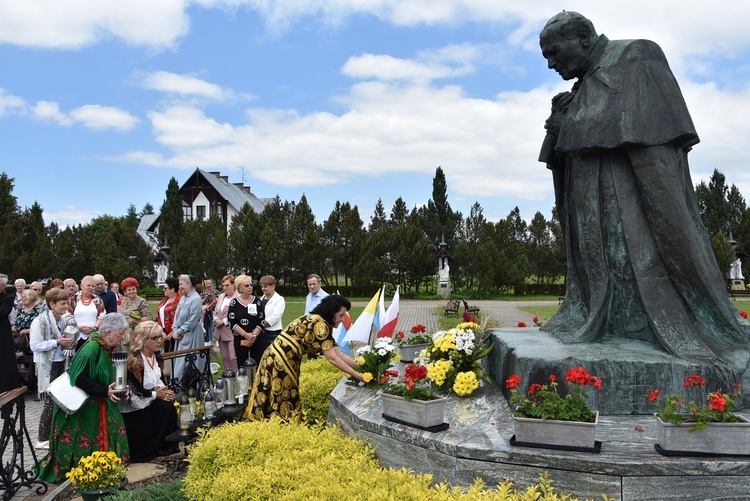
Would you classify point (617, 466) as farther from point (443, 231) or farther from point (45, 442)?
point (443, 231)

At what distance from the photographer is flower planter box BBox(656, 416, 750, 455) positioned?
10.0ft

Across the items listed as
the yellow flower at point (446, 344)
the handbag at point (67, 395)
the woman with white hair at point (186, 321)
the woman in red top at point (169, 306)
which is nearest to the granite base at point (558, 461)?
the yellow flower at point (446, 344)

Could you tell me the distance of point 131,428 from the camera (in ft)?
18.5

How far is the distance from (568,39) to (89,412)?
17.0 ft

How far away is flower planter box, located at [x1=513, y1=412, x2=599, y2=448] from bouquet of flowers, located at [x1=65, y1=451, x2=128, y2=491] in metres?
2.93

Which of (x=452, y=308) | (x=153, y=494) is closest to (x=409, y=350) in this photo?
(x=153, y=494)

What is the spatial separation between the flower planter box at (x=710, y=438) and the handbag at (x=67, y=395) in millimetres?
4489

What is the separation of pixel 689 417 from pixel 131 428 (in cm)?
489

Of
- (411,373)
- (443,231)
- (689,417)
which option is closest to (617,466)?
(689,417)

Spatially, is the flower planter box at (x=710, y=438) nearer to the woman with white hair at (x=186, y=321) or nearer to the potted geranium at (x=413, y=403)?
the potted geranium at (x=413, y=403)

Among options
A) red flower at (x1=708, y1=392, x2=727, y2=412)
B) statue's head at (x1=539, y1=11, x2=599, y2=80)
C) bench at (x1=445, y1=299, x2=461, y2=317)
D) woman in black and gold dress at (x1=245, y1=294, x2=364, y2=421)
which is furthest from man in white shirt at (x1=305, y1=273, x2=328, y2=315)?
bench at (x1=445, y1=299, x2=461, y2=317)

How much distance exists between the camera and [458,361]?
16.0ft

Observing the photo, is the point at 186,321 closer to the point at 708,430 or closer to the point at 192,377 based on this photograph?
the point at 192,377

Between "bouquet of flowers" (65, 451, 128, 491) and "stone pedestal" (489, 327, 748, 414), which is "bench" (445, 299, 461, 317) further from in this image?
"bouquet of flowers" (65, 451, 128, 491)
